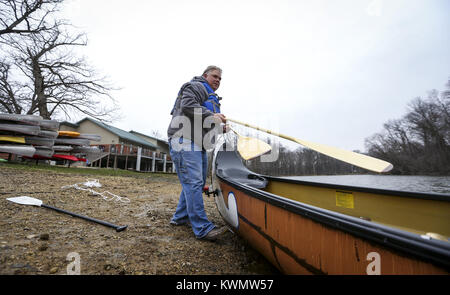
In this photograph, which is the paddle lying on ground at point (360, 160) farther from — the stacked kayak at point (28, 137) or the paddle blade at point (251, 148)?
the stacked kayak at point (28, 137)

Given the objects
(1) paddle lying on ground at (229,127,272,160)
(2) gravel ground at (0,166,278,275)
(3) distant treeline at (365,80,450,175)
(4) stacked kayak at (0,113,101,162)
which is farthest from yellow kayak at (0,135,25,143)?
(3) distant treeline at (365,80,450,175)

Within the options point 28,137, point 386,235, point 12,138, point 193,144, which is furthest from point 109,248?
point 28,137

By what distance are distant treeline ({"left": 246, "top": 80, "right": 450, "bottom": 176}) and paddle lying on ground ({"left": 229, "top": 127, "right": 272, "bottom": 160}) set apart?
23.3 m

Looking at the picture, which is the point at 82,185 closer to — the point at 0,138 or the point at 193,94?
the point at 193,94

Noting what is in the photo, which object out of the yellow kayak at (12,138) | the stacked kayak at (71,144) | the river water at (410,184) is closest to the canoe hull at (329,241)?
the river water at (410,184)

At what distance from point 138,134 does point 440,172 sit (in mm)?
48235

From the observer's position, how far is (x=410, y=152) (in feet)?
118

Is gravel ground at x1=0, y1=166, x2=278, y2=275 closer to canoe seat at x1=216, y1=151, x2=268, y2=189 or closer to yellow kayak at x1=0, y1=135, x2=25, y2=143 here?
canoe seat at x1=216, y1=151, x2=268, y2=189

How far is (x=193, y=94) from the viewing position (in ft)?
7.04

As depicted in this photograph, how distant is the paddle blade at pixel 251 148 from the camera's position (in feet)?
8.71

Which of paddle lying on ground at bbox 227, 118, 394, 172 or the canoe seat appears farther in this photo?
the canoe seat

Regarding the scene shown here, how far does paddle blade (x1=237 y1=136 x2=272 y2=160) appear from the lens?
2.66m

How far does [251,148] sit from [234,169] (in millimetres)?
423
